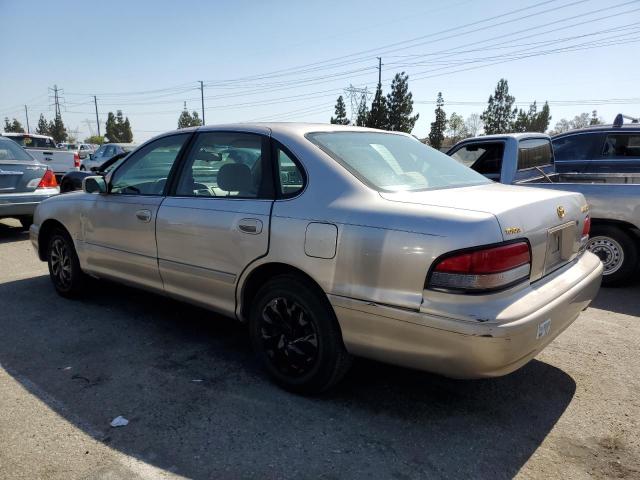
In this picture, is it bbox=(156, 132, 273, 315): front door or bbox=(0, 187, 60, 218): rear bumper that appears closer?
bbox=(156, 132, 273, 315): front door

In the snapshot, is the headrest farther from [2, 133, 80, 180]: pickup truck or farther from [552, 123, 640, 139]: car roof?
[2, 133, 80, 180]: pickup truck

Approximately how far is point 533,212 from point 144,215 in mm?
2782

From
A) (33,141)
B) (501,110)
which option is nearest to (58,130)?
(501,110)

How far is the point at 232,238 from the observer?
3.19 metres

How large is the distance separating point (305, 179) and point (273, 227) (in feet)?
1.14

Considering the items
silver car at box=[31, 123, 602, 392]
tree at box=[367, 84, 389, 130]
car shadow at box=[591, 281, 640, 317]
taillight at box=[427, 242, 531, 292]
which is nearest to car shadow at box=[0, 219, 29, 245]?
silver car at box=[31, 123, 602, 392]

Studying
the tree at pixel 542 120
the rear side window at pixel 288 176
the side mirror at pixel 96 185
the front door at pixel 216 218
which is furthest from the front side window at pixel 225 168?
the tree at pixel 542 120

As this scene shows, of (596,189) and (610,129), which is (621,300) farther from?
(610,129)

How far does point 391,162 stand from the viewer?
10.7ft

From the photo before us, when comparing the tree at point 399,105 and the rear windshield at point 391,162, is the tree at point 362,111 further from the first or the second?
the rear windshield at point 391,162

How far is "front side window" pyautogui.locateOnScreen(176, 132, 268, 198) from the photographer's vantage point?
327 centimetres

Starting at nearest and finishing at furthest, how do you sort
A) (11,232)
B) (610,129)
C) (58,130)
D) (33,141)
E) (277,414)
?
(277,414), (610,129), (11,232), (33,141), (58,130)

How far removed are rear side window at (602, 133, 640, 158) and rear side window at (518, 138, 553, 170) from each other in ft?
3.91

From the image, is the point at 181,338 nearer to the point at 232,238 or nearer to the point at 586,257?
the point at 232,238
